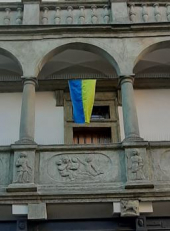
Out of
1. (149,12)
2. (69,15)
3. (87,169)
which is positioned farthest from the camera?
(149,12)

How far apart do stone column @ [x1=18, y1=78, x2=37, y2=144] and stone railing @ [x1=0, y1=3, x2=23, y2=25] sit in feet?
6.24

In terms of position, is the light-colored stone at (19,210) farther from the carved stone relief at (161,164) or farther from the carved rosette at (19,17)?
the carved rosette at (19,17)

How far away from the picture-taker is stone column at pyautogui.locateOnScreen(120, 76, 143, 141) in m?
8.85

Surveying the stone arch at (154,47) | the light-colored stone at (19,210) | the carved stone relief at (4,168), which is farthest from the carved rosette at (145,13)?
the light-colored stone at (19,210)

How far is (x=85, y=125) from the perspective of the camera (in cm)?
1119

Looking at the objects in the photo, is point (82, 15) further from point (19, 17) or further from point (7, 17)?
point (7, 17)

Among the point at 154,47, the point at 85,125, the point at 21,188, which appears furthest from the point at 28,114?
the point at 154,47

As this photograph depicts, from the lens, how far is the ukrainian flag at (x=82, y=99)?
376 inches

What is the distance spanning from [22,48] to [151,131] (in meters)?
3.84

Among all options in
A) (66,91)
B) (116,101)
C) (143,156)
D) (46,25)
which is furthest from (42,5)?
(143,156)

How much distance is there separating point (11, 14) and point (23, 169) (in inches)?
169

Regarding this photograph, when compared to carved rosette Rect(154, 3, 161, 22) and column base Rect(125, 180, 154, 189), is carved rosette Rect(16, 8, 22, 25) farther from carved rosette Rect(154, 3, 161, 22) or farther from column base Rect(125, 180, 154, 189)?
column base Rect(125, 180, 154, 189)

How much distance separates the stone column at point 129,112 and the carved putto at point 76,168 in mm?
917

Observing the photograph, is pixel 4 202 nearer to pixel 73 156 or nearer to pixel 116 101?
pixel 73 156
